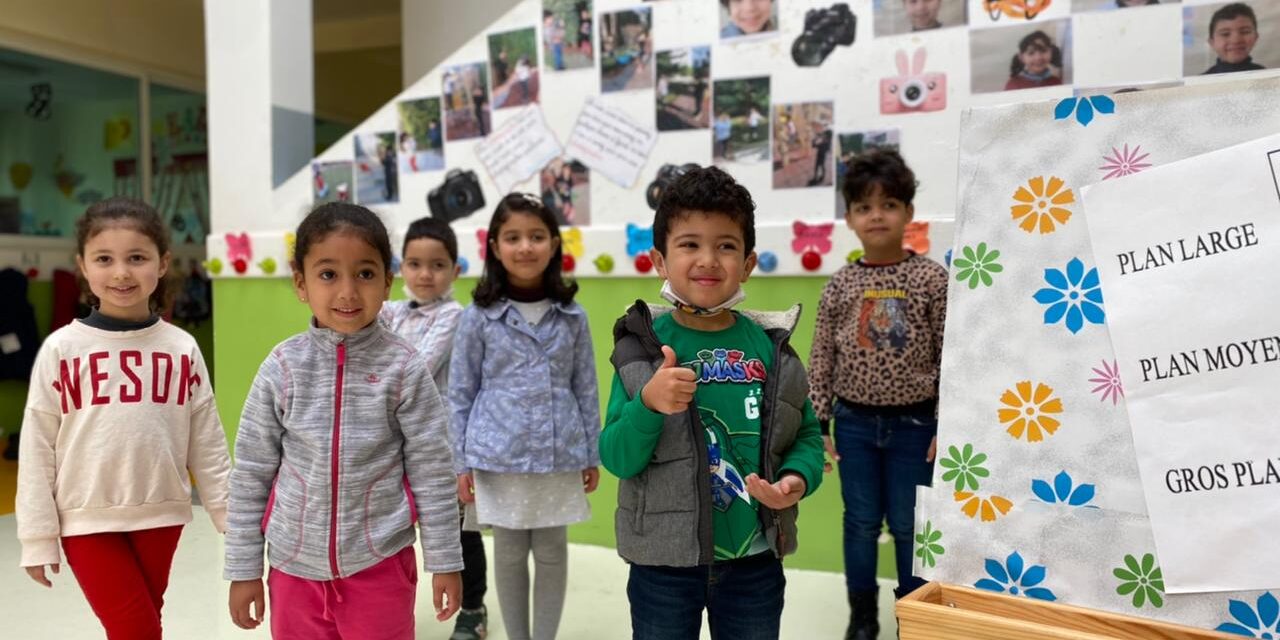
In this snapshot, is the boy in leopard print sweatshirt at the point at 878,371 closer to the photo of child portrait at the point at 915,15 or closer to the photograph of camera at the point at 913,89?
the photograph of camera at the point at 913,89

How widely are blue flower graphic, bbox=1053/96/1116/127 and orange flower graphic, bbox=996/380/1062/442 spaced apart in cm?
28

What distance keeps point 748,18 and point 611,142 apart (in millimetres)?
609

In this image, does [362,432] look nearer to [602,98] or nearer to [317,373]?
[317,373]

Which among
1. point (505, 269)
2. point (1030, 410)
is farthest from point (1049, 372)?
point (505, 269)

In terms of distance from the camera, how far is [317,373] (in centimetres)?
149

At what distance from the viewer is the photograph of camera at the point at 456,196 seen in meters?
3.42

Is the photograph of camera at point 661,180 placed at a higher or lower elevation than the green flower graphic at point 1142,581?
higher

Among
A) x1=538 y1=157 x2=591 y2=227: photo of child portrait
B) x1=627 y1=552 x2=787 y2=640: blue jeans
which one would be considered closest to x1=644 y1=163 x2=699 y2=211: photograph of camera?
x1=538 y1=157 x2=591 y2=227: photo of child portrait

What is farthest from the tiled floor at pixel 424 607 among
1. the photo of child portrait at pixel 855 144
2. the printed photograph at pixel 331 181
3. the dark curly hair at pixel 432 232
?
the printed photograph at pixel 331 181

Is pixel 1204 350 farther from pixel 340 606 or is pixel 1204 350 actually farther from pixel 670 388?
pixel 340 606

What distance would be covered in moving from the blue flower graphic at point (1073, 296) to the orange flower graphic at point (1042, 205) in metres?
0.05

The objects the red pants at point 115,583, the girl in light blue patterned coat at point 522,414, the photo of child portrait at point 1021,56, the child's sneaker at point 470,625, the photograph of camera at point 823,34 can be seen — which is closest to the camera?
the red pants at point 115,583

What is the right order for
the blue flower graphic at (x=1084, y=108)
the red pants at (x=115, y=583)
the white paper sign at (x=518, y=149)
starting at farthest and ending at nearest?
the white paper sign at (x=518, y=149) → the red pants at (x=115, y=583) → the blue flower graphic at (x=1084, y=108)

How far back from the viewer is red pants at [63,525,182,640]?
1.73 metres
